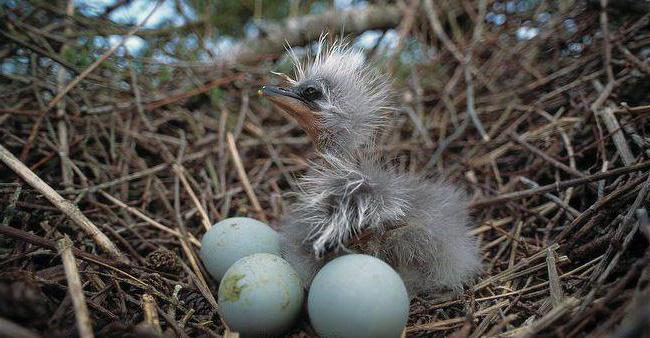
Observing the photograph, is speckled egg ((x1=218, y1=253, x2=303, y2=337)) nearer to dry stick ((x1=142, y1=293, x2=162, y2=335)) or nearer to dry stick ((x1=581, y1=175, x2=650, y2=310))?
dry stick ((x1=142, y1=293, x2=162, y2=335))

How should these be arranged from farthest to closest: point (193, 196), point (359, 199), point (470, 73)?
point (470, 73), point (193, 196), point (359, 199)

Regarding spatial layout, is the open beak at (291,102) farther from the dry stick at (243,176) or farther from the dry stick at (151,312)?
the dry stick at (151,312)

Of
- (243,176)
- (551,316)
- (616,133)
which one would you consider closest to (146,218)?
(243,176)

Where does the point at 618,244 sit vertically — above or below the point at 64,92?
below

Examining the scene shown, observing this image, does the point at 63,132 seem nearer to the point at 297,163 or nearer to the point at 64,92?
the point at 64,92

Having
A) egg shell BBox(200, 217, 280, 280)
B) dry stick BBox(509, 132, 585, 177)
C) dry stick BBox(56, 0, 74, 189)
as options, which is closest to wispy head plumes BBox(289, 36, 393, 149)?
egg shell BBox(200, 217, 280, 280)

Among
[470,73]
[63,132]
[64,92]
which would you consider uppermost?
[64,92]
